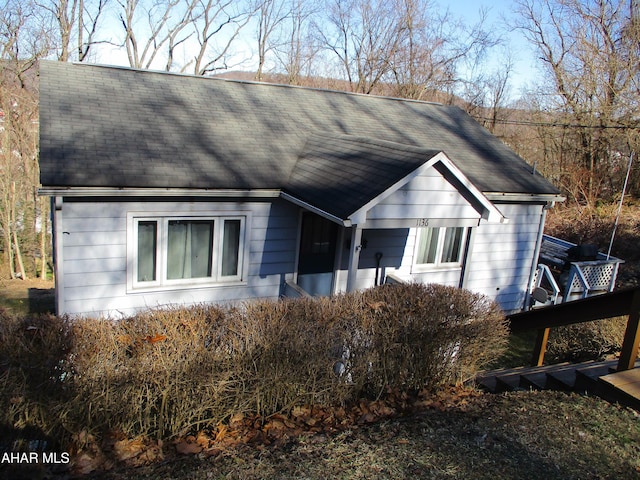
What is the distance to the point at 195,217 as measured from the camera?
8.07 meters

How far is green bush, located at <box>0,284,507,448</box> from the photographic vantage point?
4023 mm

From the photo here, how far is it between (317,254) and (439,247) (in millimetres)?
2722

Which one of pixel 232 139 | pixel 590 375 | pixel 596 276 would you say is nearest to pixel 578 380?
pixel 590 375

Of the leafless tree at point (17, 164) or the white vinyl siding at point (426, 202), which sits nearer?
the white vinyl siding at point (426, 202)

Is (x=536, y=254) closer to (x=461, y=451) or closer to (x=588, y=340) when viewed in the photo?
(x=588, y=340)

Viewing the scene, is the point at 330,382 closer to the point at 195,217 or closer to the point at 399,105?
the point at 195,217

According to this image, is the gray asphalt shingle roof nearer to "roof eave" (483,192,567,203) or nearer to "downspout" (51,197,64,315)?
"roof eave" (483,192,567,203)

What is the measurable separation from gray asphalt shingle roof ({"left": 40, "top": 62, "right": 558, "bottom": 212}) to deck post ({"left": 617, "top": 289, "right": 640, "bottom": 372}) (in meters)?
3.66

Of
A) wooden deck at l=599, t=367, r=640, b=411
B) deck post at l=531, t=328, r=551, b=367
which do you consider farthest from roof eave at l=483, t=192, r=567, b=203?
wooden deck at l=599, t=367, r=640, b=411

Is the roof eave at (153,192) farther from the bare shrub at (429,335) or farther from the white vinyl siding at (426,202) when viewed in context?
the bare shrub at (429,335)

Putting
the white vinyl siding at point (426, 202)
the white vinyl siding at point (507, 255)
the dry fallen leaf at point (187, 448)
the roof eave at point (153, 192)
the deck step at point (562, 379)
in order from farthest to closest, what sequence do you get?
the white vinyl siding at point (507, 255) < the white vinyl siding at point (426, 202) < the roof eave at point (153, 192) < the deck step at point (562, 379) < the dry fallen leaf at point (187, 448)

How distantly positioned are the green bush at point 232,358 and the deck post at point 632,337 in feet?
4.49

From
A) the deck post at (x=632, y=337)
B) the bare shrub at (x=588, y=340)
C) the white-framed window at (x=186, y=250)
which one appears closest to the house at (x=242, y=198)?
the white-framed window at (x=186, y=250)

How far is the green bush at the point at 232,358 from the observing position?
4023 millimetres
